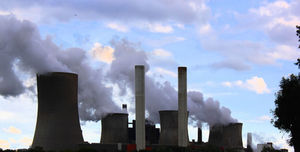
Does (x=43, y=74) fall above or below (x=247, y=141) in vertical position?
above

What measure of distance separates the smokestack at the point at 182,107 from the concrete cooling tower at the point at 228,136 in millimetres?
10539

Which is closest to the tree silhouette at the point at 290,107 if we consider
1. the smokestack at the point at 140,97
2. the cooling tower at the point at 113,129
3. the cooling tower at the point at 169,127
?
the smokestack at the point at 140,97

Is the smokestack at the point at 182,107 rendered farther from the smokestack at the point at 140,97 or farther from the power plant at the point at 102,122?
the smokestack at the point at 140,97

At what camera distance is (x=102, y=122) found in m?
58.9

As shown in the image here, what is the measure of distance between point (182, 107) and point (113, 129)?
9619 mm

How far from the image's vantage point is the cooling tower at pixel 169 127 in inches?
2207

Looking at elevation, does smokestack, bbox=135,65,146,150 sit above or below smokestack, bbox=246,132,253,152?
above

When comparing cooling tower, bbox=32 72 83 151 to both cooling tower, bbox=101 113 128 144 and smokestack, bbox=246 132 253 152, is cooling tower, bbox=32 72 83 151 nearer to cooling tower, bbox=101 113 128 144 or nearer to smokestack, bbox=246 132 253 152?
cooling tower, bbox=101 113 128 144

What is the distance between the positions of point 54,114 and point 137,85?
902 cm

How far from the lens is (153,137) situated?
67688 millimetres

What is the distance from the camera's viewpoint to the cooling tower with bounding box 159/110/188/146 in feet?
184

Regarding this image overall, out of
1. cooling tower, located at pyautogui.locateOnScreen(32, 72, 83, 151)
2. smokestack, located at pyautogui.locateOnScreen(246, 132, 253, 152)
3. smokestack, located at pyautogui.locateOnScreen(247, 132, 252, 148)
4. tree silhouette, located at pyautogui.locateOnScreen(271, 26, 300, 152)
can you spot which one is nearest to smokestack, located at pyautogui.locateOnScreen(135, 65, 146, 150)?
cooling tower, located at pyautogui.locateOnScreen(32, 72, 83, 151)

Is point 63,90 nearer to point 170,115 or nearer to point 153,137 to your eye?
point 170,115

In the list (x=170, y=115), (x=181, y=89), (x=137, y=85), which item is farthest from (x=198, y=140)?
(x=137, y=85)
